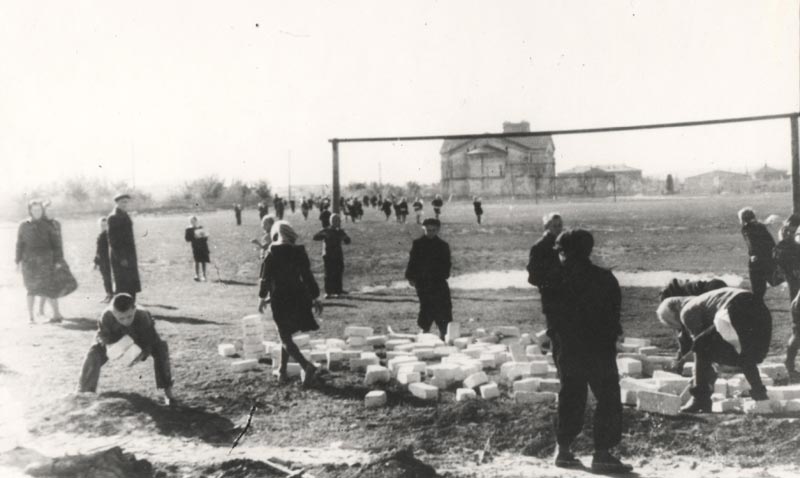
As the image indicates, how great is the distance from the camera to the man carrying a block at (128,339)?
7172mm

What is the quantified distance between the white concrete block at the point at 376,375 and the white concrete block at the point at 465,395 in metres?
1.10

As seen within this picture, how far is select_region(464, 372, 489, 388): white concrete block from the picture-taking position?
7680mm

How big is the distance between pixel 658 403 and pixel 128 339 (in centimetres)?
492

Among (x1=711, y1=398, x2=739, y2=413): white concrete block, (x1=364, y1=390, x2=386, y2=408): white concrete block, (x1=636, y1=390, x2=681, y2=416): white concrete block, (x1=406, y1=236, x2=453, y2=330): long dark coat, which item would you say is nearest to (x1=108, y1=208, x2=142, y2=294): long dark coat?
(x1=406, y1=236, x2=453, y2=330): long dark coat

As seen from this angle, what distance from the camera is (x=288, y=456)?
605 cm

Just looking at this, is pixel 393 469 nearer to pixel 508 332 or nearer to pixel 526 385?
pixel 526 385

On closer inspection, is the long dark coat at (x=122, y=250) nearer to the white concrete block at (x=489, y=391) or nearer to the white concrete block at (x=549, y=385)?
the white concrete block at (x=489, y=391)

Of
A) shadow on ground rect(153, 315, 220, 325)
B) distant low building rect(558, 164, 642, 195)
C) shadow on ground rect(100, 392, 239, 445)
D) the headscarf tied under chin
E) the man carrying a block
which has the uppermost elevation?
distant low building rect(558, 164, 642, 195)

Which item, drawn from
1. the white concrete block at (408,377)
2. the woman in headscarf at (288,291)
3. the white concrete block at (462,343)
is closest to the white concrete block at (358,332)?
the white concrete block at (462,343)

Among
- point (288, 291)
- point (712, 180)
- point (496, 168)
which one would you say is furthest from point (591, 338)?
point (712, 180)

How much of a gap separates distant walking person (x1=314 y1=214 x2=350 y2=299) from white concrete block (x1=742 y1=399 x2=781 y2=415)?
8141mm

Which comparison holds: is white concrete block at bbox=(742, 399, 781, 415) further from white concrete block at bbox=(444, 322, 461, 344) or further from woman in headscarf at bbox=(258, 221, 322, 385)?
woman in headscarf at bbox=(258, 221, 322, 385)

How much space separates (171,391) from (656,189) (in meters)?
74.0

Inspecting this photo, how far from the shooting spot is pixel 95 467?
5.57 metres
